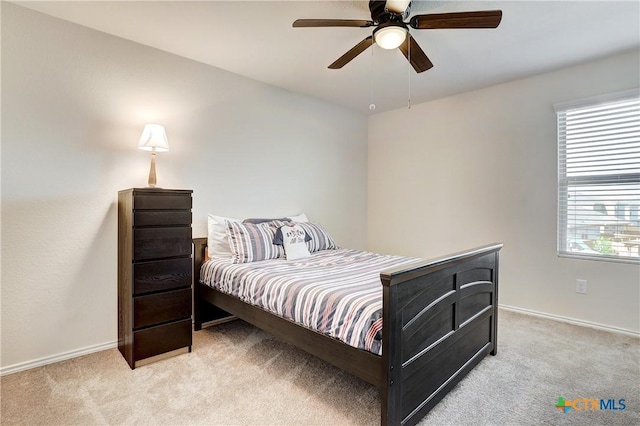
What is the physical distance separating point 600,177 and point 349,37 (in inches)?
101

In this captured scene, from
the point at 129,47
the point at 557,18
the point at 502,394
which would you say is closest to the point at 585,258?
the point at 502,394

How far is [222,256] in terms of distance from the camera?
9.30 ft

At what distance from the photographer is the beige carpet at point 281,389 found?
1658 millimetres

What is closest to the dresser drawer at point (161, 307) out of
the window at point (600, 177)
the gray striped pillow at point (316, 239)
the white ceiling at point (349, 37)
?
the gray striped pillow at point (316, 239)

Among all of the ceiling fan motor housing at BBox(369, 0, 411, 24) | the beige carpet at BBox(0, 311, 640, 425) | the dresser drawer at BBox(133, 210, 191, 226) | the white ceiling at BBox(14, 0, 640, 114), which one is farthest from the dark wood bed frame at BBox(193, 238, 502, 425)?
the white ceiling at BBox(14, 0, 640, 114)

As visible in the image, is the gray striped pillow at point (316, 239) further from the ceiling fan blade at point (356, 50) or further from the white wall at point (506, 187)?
the ceiling fan blade at point (356, 50)

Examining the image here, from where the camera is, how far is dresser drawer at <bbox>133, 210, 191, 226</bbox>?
219 cm

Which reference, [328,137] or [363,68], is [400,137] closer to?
[328,137]

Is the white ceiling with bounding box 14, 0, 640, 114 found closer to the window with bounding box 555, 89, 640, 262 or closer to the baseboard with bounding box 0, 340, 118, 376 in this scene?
the window with bounding box 555, 89, 640, 262

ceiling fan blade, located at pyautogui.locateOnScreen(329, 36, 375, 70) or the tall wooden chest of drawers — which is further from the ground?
ceiling fan blade, located at pyautogui.locateOnScreen(329, 36, 375, 70)

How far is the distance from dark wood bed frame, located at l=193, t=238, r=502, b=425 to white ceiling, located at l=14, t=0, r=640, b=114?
1624 mm

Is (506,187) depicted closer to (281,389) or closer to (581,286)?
(581,286)

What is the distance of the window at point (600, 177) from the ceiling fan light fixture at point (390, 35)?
215 cm

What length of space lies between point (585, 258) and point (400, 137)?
2.42 m
